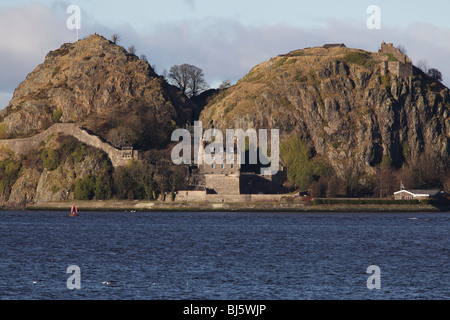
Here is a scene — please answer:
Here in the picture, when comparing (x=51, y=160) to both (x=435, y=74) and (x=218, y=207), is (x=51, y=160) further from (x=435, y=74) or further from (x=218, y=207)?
(x=435, y=74)

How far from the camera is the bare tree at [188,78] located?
586 ft

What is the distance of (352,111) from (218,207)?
134 feet

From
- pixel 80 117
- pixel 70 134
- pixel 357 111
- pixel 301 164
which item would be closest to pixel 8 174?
pixel 70 134

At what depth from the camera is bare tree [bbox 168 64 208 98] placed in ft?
586

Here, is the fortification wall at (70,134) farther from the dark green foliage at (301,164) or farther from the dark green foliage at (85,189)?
the dark green foliage at (301,164)

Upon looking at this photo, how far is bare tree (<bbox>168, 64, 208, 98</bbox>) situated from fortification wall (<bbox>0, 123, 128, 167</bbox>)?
4483 cm

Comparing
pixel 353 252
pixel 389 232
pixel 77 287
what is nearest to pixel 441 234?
pixel 389 232

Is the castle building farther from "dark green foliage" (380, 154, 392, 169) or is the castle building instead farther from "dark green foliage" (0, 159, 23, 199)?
"dark green foliage" (0, 159, 23, 199)

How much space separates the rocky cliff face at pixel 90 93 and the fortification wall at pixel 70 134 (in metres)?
7.52

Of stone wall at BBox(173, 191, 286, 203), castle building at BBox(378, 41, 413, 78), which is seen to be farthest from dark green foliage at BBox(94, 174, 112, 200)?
castle building at BBox(378, 41, 413, 78)

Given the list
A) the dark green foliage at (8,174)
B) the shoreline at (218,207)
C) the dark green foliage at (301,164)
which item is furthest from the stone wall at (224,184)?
the dark green foliage at (8,174)

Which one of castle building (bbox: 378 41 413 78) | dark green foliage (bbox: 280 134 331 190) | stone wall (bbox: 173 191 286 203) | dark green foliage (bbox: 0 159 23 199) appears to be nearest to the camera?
stone wall (bbox: 173 191 286 203)

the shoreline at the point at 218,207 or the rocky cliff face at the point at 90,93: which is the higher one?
the rocky cliff face at the point at 90,93

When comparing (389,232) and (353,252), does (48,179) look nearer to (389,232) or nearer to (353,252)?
(389,232)
